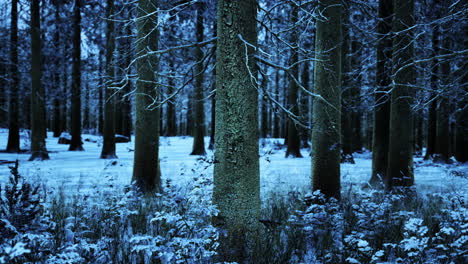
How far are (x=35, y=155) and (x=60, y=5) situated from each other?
22.7ft

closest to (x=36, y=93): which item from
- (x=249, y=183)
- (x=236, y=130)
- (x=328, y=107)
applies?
(x=328, y=107)

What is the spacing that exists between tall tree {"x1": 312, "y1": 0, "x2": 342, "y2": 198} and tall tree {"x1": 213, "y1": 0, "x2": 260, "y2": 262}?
293 centimetres

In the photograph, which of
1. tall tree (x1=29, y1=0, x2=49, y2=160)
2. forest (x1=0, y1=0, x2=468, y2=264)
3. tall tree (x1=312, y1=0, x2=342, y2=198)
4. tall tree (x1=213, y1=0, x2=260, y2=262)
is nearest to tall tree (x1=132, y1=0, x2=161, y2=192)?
forest (x1=0, y1=0, x2=468, y2=264)

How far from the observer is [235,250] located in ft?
10.5

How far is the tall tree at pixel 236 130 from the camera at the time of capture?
324 centimetres

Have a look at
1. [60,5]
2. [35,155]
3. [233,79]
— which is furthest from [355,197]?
[60,5]

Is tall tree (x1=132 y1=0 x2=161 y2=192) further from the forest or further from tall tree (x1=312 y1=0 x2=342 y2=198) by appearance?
tall tree (x1=312 y1=0 x2=342 y2=198)

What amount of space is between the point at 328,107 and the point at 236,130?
3.22 meters

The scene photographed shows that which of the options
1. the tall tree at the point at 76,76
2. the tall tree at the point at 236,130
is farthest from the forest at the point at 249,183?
the tall tree at the point at 76,76

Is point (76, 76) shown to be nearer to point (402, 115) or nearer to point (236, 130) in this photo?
point (402, 115)

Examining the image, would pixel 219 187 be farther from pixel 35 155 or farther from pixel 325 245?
pixel 35 155

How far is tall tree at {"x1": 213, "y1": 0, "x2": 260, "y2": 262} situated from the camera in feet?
10.6

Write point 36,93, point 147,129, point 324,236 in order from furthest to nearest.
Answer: point 36,93 < point 147,129 < point 324,236

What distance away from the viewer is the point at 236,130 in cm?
325
